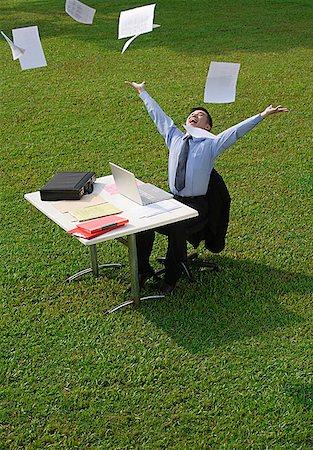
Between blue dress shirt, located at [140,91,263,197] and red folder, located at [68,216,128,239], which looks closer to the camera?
red folder, located at [68,216,128,239]

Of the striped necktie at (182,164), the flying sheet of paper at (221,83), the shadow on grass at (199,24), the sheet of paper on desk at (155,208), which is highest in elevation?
the flying sheet of paper at (221,83)

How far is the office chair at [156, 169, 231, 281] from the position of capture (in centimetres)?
538

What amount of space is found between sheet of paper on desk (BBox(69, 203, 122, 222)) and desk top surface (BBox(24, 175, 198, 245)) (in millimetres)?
39

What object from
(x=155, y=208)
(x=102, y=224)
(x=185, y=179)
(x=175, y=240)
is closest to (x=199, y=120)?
(x=185, y=179)

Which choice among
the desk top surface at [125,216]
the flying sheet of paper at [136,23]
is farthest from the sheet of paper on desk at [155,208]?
the flying sheet of paper at [136,23]

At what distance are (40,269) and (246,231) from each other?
1725mm

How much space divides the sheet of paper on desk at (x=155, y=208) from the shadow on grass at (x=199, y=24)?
7.29m

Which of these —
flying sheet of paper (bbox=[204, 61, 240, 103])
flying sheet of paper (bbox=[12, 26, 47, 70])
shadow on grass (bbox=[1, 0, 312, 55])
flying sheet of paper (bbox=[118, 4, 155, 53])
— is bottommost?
shadow on grass (bbox=[1, 0, 312, 55])

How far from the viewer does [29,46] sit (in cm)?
518

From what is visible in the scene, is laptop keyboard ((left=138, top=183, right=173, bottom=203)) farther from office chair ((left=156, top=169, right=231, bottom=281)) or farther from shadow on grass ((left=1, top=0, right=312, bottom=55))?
shadow on grass ((left=1, top=0, right=312, bottom=55))

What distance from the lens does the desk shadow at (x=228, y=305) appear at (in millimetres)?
4855

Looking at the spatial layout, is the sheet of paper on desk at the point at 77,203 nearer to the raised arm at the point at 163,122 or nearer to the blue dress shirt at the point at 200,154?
the blue dress shirt at the point at 200,154

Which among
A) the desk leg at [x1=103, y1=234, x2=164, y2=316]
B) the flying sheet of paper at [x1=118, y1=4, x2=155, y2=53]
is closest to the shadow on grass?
the flying sheet of paper at [x1=118, y1=4, x2=155, y2=53]

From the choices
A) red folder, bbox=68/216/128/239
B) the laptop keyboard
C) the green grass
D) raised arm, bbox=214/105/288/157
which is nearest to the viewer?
the green grass
